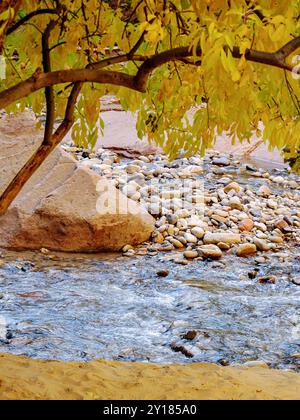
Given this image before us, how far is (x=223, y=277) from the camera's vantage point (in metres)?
7.68

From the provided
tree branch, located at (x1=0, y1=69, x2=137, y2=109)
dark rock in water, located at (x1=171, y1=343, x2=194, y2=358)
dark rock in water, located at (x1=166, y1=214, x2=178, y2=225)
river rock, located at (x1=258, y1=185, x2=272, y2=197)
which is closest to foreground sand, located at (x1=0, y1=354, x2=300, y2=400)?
dark rock in water, located at (x1=171, y1=343, x2=194, y2=358)

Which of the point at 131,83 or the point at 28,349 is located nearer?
the point at 131,83

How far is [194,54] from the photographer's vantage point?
111 inches

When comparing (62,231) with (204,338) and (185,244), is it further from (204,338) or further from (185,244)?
(204,338)

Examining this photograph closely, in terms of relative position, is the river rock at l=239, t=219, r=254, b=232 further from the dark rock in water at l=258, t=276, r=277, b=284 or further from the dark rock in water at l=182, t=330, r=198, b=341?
the dark rock in water at l=182, t=330, r=198, b=341

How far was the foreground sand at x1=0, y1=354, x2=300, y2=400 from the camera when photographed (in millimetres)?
3975

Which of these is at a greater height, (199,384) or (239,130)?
(239,130)

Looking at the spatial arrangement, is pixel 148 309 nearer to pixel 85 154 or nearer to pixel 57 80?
pixel 57 80

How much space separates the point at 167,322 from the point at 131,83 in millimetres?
3566

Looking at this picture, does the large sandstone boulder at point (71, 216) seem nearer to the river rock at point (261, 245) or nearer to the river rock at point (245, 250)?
the river rock at point (245, 250)

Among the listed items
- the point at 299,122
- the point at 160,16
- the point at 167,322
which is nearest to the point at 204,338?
the point at 167,322

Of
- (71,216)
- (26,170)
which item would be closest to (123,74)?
(26,170)

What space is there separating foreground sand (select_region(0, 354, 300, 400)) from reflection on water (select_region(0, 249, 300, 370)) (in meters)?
0.84

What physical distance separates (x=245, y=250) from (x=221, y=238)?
0.40 m
